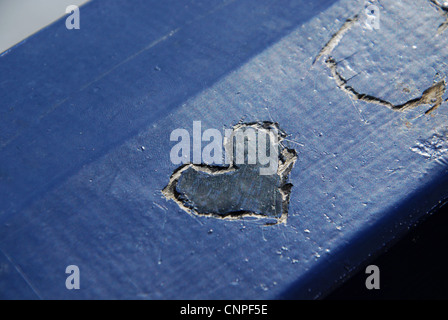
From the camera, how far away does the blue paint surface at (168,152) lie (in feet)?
4.20

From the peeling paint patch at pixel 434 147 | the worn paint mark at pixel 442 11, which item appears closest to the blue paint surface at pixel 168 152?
the peeling paint patch at pixel 434 147

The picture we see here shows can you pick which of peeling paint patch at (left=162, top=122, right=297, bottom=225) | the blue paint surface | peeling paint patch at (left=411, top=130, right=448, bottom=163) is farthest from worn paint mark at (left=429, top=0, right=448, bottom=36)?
peeling paint patch at (left=162, top=122, right=297, bottom=225)

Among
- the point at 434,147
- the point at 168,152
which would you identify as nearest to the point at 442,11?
the point at 434,147

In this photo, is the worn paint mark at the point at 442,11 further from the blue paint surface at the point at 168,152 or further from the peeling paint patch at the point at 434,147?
the peeling paint patch at the point at 434,147

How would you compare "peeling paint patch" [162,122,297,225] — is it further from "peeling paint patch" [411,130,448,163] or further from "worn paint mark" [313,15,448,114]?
"peeling paint patch" [411,130,448,163]

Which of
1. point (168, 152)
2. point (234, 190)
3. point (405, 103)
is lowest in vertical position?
point (234, 190)

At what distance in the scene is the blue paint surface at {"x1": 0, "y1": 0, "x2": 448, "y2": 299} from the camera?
4.20 feet

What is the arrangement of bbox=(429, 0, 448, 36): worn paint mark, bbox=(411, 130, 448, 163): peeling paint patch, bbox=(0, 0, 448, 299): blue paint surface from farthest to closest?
bbox=(429, 0, 448, 36): worn paint mark, bbox=(411, 130, 448, 163): peeling paint patch, bbox=(0, 0, 448, 299): blue paint surface

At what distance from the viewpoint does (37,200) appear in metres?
1.37

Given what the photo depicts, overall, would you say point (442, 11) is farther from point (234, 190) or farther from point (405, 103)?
point (234, 190)

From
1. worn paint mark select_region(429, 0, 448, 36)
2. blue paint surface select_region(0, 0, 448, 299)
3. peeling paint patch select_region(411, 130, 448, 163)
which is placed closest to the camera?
blue paint surface select_region(0, 0, 448, 299)

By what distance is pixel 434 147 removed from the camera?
4.74 feet

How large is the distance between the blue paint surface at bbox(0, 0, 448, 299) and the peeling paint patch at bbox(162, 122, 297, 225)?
0.04m

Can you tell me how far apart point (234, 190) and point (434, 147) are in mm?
765
